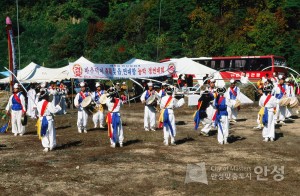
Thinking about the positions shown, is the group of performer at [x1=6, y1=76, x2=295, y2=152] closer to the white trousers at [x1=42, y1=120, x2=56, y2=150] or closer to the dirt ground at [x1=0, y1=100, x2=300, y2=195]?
the white trousers at [x1=42, y1=120, x2=56, y2=150]

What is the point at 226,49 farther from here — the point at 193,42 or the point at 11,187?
the point at 11,187

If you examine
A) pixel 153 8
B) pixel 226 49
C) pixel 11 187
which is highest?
pixel 153 8

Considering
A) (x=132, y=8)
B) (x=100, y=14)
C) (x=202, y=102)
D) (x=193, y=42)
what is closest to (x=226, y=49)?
(x=193, y=42)

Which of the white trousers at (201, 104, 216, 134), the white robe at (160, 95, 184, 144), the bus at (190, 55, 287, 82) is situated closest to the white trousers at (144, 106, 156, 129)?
the white trousers at (201, 104, 216, 134)

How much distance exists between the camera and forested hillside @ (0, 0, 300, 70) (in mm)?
45188

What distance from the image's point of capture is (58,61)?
56.7 m

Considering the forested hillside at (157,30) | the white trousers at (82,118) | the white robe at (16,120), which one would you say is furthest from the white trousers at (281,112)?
the forested hillside at (157,30)

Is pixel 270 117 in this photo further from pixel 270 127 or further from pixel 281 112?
pixel 281 112

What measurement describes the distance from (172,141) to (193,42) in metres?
33.8

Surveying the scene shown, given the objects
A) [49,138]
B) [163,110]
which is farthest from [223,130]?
[49,138]

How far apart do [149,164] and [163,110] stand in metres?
3.08

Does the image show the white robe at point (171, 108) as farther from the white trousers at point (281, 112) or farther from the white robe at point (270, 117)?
the white trousers at point (281, 112)

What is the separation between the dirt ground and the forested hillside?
27276 mm

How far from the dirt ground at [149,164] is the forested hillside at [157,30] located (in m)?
27.3
